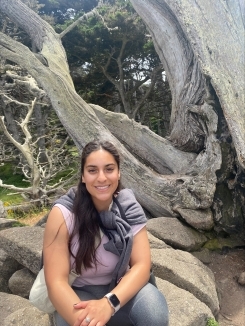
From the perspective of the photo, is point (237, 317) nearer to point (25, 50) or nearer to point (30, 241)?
point (30, 241)

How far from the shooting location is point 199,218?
394 centimetres

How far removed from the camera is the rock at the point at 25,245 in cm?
294

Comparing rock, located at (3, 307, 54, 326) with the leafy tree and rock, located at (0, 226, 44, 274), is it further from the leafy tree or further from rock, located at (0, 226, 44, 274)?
the leafy tree

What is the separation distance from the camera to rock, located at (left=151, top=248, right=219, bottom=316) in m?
2.82

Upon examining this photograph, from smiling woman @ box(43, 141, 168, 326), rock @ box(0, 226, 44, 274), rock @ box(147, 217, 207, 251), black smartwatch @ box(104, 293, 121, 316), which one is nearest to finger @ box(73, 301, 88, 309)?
smiling woman @ box(43, 141, 168, 326)

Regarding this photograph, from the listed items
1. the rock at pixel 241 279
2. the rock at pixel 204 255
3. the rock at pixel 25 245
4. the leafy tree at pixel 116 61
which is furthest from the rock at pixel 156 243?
the leafy tree at pixel 116 61

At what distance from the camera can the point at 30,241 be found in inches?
122

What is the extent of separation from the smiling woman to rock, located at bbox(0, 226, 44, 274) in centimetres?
113

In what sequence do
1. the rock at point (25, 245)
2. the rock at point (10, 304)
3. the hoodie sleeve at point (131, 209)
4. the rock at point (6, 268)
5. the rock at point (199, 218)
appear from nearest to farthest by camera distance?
the hoodie sleeve at point (131, 209), the rock at point (10, 304), the rock at point (25, 245), the rock at point (6, 268), the rock at point (199, 218)

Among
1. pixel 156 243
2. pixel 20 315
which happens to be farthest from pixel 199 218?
pixel 20 315

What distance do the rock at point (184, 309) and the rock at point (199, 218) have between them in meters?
1.35

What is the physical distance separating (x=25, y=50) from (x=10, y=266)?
3454 mm

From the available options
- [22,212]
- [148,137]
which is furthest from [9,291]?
[22,212]

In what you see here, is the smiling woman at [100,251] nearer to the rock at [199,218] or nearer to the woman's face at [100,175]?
the woman's face at [100,175]
